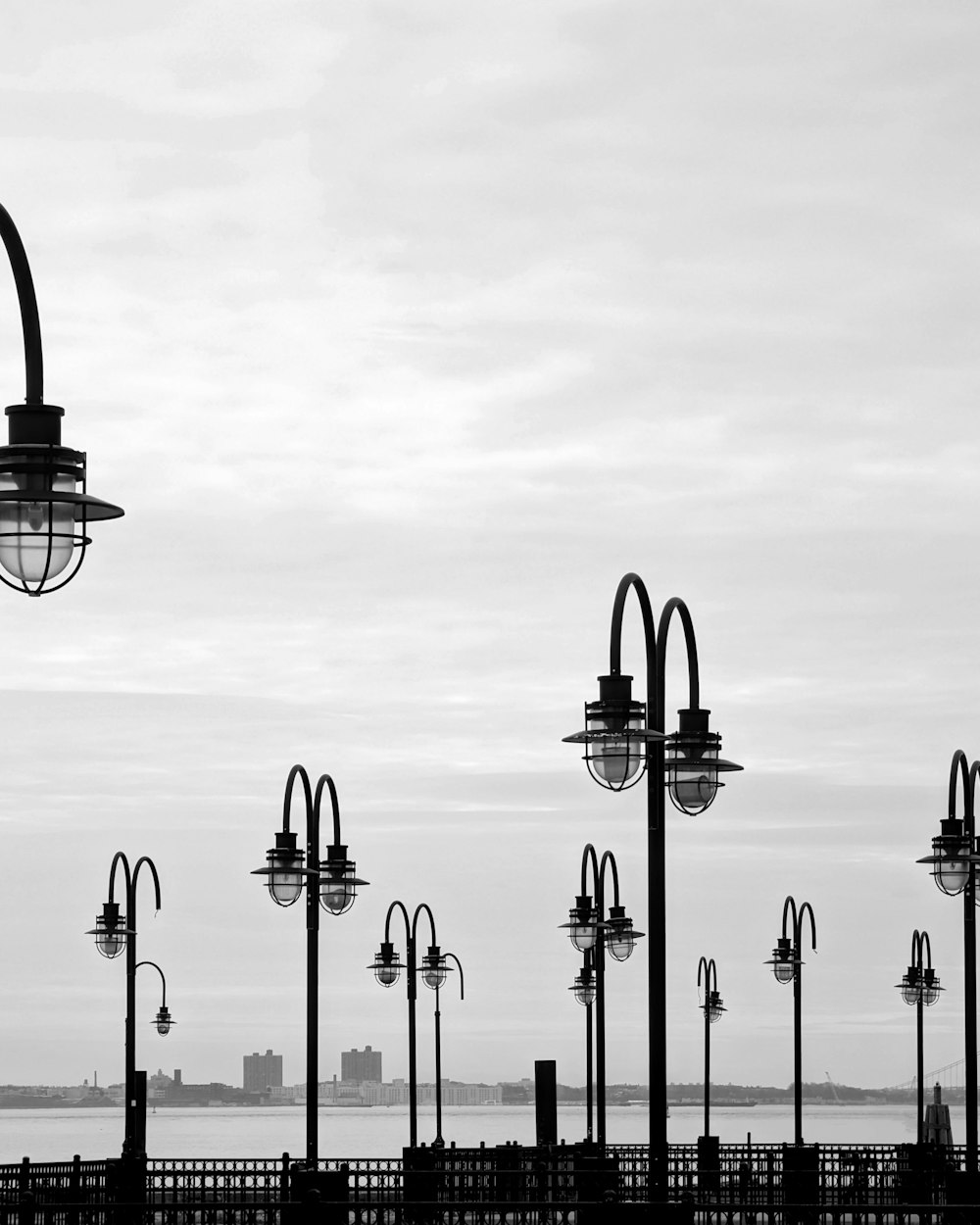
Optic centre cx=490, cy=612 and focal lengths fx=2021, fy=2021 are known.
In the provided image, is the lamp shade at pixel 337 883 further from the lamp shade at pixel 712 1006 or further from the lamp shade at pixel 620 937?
the lamp shade at pixel 712 1006

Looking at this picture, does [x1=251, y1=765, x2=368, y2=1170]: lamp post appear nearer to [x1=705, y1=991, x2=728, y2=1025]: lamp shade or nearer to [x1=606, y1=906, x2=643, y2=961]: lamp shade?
[x1=606, y1=906, x2=643, y2=961]: lamp shade

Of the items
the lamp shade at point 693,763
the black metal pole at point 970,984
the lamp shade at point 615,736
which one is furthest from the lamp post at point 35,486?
the black metal pole at point 970,984

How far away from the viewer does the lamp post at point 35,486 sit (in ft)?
28.7

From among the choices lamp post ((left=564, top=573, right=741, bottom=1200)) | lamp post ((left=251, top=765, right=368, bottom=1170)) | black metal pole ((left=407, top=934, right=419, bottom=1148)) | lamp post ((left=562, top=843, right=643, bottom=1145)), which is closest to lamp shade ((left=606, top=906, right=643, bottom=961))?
lamp post ((left=562, top=843, right=643, bottom=1145))

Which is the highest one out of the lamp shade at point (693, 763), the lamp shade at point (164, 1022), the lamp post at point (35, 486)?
the lamp post at point (35, 486)

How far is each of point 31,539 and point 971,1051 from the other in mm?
19959

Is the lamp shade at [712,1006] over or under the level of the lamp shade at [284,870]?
under

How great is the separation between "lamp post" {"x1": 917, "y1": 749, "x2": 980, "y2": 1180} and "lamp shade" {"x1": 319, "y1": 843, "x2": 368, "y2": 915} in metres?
7.09

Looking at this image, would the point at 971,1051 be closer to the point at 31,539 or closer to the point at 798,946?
the point at 798,946

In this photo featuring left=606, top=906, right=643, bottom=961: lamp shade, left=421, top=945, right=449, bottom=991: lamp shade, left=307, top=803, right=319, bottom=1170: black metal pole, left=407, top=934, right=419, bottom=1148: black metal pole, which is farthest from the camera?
left=421, top=945, right=449, bottom=991: lamp shade

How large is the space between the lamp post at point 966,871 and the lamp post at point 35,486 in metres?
16.4

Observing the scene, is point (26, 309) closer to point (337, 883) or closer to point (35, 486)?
point (35, 486)

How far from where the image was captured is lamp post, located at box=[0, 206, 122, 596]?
8.76 metres

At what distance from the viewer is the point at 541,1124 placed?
1702 inches
